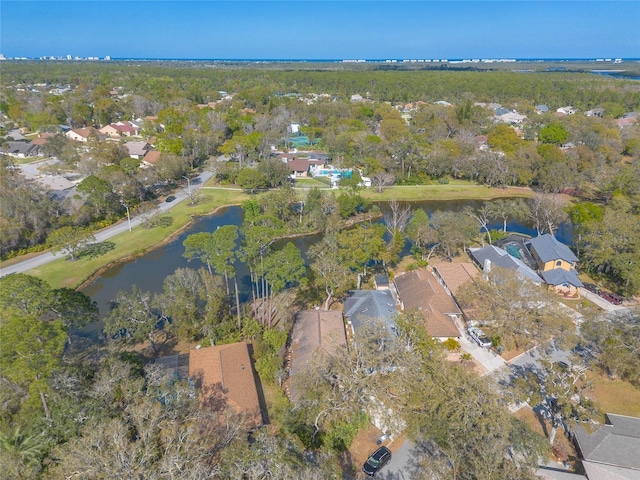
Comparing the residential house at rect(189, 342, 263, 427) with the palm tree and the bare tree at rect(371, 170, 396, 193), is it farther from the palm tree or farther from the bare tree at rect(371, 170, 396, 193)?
the bare tree at rect(371, 170, 396, 193)

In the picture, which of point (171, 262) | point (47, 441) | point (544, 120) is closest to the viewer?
point (47, 441)

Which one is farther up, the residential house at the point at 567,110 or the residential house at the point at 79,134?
the residential house at the point at 567,110

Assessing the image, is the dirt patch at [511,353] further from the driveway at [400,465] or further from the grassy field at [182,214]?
the grassy field at [182,214]

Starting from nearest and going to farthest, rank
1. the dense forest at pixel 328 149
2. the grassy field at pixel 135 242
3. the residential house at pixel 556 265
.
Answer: the residential house at pixel 556 265
the grassy field at pixel 135 242
the dense forest at pixel 328 149

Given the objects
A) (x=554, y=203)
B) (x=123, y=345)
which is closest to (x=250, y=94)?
(x=554, y=203)

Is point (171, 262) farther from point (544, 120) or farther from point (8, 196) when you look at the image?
point (544, 120)

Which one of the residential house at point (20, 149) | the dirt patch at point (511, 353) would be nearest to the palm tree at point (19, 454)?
the dirt patch at point (511, 353)

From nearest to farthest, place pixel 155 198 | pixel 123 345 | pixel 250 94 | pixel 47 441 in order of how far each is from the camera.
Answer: pixel 47 441 → pixel 123 345 → pixel 155 198 → pixel 250 94
